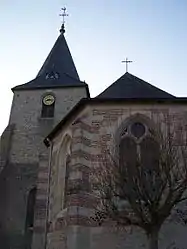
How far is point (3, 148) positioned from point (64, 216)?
1113 centimetres

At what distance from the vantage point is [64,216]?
33.8 feet

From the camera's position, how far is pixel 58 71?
24047mm

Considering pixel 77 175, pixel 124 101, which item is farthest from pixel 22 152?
pixel 77 175

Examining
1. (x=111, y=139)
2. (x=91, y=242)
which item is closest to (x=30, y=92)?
(x=111, y=139)

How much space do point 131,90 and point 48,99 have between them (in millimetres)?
A: 10234

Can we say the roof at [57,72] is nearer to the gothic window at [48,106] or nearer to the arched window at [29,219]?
the gothic window at [48,106]

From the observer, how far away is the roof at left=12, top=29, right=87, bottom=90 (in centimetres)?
2291

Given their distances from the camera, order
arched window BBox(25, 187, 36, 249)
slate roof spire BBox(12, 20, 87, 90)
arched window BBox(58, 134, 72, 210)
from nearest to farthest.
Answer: arched window BBox(58, 134, 72, 210)
arched window BBox(25, 187, 36, 249)
slate roof spire BBox(12, 20, 87, 90)

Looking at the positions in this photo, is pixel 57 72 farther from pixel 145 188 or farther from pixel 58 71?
pixel 145 188

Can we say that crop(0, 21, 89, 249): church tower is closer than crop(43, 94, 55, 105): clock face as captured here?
Yes

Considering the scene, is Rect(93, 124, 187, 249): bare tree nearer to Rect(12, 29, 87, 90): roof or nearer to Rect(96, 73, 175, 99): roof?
Rect(96, 73, 175, 99): roof

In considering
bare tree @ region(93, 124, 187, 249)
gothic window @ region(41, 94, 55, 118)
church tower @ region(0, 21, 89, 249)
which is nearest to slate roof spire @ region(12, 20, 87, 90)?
church tower @ region(0, 21, 89, 249)

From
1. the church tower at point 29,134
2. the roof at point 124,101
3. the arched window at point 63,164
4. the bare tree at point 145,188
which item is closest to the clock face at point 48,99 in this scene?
the church tower at point 29,134

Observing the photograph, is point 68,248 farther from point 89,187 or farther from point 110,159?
point 110,159
